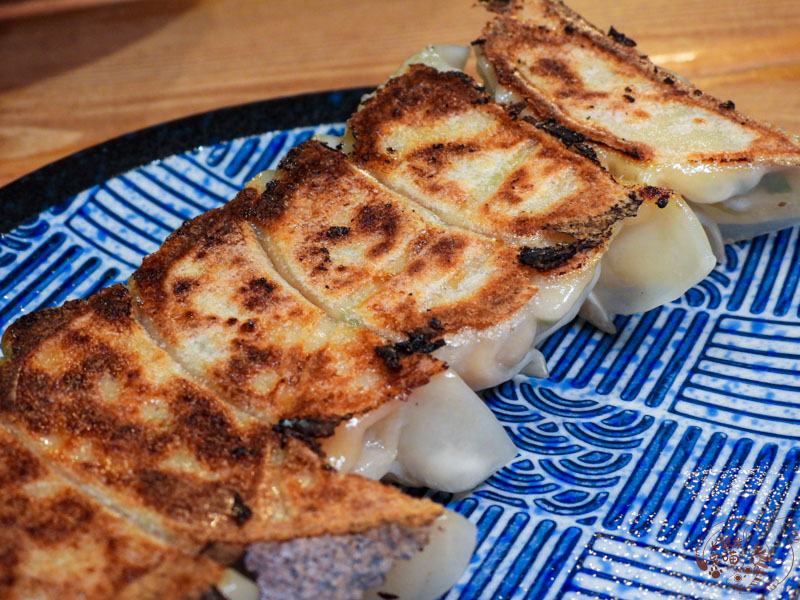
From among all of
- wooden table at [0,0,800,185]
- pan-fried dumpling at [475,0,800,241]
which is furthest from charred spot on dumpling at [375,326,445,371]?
wooden table at [0,0,800,185]

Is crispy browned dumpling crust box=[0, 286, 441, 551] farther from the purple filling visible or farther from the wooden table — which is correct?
the wooden table

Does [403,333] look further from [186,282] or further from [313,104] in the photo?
[313,104]

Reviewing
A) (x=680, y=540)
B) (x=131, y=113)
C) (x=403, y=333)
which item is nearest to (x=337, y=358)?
A: (x=403, y=333)

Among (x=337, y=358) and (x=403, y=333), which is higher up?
(x=403, y=333)

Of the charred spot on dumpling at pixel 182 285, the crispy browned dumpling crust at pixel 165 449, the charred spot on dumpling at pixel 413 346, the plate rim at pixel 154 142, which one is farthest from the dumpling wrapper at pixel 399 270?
the plate rim at pixel 154 142

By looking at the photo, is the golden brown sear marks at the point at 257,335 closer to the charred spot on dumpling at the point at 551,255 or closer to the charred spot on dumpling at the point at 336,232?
the charred spot on dumpling at the point at 336,232

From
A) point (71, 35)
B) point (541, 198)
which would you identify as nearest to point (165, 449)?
point (541, 198)
